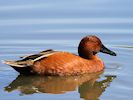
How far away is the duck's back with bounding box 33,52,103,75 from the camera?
11.2 m

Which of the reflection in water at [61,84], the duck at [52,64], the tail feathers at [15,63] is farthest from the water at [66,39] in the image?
the tail feathers at [15,63]

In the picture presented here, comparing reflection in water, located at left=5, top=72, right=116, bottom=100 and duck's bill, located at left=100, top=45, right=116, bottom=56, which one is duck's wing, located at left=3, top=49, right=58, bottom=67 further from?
duck's bill, located at left=100, top=45, right=116, bottom=56

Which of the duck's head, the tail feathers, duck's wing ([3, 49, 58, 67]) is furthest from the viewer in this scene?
the duck's head

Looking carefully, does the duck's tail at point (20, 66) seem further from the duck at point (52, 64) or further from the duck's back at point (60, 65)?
the duck's back at point (60, 65)

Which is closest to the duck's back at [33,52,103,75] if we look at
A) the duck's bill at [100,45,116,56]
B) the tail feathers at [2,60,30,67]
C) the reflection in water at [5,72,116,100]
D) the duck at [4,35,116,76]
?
the duck at [4,35,116,76]

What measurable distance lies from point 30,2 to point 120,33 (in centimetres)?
290

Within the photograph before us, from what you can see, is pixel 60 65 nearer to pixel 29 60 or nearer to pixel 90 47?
pixel 29 60

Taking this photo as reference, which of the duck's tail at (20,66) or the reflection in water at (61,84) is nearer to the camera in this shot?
the reflection in water at (61,84)

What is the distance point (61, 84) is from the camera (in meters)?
10.9

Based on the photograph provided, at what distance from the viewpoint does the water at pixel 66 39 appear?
10.3m

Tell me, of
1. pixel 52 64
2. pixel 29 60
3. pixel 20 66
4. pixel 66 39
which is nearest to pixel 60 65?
pixel 52 64

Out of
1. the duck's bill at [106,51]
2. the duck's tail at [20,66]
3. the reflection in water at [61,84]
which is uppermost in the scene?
the duck's bill at [106,51]

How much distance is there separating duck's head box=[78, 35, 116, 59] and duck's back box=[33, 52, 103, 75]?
0.32 meters

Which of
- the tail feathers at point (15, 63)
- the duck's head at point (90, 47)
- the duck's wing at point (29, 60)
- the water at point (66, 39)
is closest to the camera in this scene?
the water at point (66, 39)
